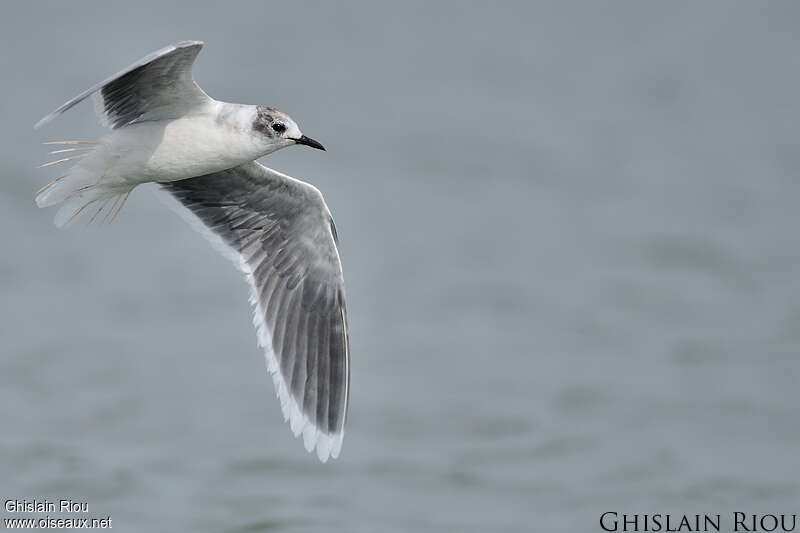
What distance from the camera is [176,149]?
8484 mm

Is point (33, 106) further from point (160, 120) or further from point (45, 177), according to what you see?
point (160, 120)

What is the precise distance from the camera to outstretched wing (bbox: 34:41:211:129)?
819 cm

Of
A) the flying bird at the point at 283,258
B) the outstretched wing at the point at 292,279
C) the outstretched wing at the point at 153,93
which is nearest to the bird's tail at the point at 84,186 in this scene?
the flying bird at the point at 283,258

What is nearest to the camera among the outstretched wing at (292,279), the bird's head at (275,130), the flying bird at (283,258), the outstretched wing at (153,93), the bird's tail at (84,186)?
the outstretched wing at (153,93)

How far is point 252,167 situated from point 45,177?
5729 millimetres

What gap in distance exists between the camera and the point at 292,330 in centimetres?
957

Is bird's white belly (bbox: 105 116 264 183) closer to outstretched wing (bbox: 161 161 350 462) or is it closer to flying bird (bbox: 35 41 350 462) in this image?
flying bird (bbox: 35 41 350 462)

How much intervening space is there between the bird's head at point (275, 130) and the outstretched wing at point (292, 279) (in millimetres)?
901

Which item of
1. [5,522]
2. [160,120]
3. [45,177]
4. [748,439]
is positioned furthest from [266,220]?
A: [45,177]

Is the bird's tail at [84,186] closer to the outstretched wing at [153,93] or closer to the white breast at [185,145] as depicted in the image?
the white breast at [185,145]

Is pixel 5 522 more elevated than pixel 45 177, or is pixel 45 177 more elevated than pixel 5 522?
pixel 45 177

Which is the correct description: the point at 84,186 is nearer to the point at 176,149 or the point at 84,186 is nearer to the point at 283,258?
the point at 176,149

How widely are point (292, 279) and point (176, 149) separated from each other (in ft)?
4.76

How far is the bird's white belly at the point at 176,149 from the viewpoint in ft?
27.7
